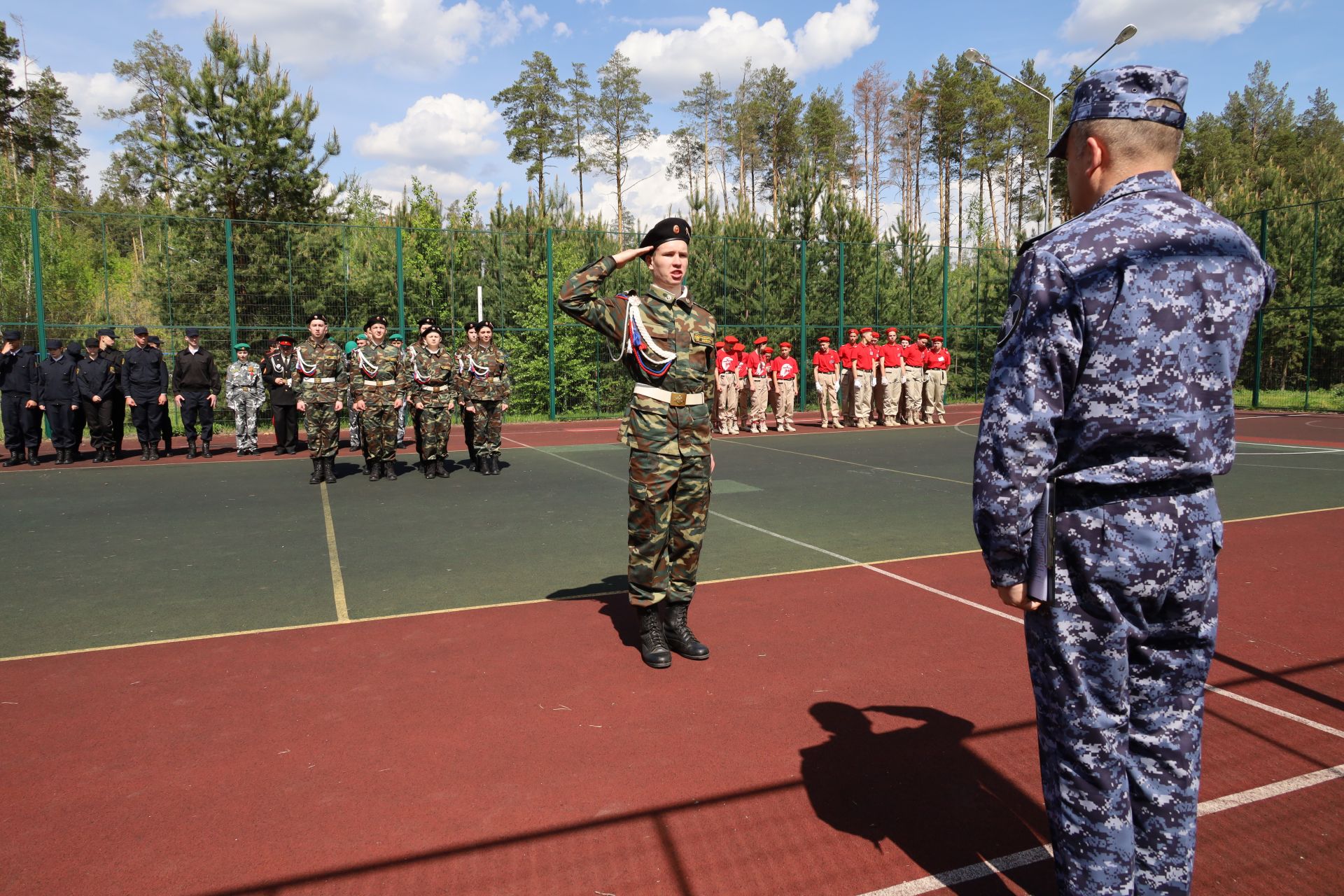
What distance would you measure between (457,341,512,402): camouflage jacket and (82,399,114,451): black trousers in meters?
6.50

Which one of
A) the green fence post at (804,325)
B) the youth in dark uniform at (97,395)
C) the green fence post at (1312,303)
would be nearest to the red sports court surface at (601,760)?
the youth in dark uniform at (97,395)

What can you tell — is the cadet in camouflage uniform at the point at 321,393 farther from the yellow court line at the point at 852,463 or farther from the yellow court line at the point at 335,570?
the yellow court line at the point at 852,463

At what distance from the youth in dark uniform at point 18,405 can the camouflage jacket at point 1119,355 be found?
16233 millimetres

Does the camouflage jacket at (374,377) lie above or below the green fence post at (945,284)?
below

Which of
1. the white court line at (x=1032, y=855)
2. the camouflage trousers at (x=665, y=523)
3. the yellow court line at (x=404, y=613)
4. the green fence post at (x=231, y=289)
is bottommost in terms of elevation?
the white court line at (x=1032, y=855)

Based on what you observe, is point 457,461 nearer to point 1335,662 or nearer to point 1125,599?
point 1335,662

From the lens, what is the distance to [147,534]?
27.7ft

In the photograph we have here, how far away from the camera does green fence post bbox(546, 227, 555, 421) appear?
846 inches

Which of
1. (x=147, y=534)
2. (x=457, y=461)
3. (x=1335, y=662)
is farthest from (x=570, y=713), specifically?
(x=457, y=461)

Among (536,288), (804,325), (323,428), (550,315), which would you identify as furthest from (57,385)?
(804,325)

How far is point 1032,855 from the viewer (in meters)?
2.94

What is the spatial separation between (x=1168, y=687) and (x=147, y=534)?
8.87 meters

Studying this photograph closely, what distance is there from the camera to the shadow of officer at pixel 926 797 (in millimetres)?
2959

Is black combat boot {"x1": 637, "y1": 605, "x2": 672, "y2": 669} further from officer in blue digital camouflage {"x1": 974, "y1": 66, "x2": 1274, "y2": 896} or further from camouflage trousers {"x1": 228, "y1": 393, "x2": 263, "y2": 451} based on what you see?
camouflage trousers {"x1": 228, "y1": 393, "x2": 263, "y2": 451}
